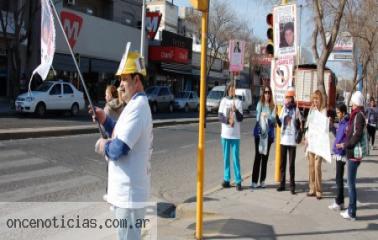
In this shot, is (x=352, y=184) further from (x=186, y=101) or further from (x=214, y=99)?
(x=214, y=99)

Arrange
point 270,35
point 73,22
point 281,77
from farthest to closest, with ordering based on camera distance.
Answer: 1. point 73,22
2. point 270,35
3. point 281,77

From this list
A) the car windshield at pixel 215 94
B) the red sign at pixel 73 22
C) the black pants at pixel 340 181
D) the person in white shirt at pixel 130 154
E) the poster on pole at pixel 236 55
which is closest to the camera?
the person in white shirt at pixel 130 154

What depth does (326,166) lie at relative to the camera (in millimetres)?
12758

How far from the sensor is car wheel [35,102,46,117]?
23.6 metres

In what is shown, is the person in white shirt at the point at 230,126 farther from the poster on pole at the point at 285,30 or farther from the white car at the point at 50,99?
the white car at the point at 50,99

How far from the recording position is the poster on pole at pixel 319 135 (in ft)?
28.3

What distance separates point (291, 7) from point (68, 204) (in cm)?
548


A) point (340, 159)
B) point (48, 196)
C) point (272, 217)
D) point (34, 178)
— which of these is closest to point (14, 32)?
point (34, 178)

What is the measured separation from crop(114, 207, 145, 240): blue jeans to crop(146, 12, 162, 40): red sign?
40947 mm

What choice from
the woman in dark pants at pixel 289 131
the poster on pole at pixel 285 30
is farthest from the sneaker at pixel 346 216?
the poster on pole at pixel 285 30

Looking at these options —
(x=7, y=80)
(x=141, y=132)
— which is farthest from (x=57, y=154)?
(x=7, y=80)

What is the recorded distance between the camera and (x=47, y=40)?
4.86m

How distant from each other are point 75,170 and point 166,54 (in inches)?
1378

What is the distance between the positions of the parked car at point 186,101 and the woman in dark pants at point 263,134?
2903 centimetres
